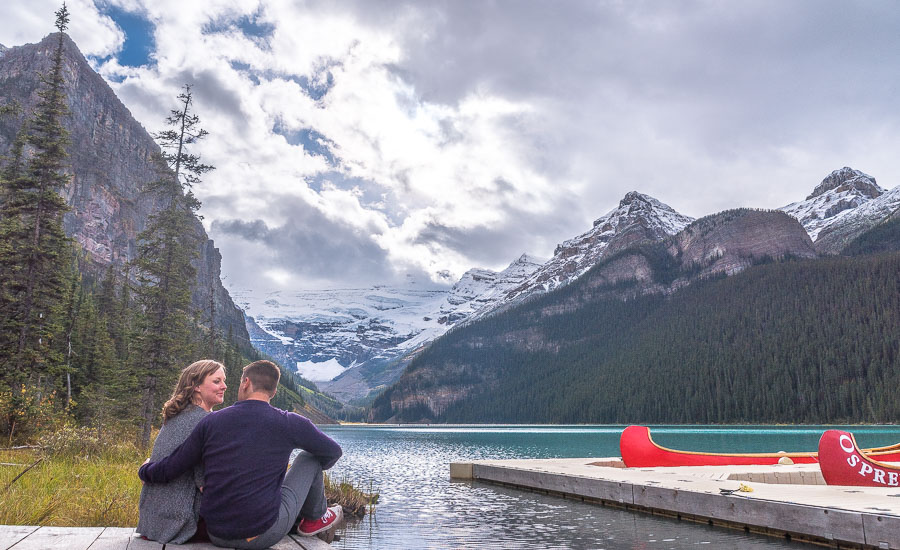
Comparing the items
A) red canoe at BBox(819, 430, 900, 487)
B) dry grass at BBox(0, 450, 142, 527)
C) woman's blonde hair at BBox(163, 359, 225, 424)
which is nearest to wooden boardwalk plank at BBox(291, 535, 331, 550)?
woman's blonde hair at BBox(163, 359, 225, 424)

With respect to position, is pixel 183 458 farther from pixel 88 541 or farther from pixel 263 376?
pixel 88 541

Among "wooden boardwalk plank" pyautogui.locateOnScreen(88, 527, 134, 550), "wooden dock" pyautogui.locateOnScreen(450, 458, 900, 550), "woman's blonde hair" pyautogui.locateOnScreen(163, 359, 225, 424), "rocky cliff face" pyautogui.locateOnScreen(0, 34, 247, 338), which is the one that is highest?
"rocky cliff face" pyautogui.locateOnScreen(0, 34, 247, 338)

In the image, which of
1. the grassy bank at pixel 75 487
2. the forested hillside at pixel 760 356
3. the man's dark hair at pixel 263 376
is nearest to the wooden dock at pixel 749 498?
the grassy bank at pixel 75 487

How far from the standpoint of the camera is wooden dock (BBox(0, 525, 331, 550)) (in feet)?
17.4

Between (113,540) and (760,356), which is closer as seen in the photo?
(113,540)

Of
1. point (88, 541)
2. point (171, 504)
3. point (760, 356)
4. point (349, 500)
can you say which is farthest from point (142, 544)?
point (760, 356)

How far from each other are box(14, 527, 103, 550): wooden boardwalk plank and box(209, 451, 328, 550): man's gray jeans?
111cm

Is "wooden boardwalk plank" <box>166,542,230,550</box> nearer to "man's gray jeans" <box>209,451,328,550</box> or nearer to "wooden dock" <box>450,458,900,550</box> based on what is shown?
"man's gray jeans" <box>209,451,328,550</box>

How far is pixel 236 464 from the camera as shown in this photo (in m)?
5.52

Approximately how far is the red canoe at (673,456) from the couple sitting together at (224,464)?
20.6 meters

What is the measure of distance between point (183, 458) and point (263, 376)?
3.14 feet

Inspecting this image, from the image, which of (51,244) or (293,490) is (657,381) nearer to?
(51,244)

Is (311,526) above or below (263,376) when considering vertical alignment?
below

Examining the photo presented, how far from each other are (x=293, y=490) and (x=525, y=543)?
796 cm
